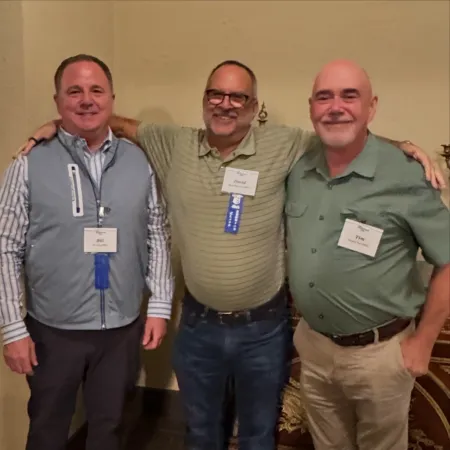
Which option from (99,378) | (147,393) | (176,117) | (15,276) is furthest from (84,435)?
(176,117)

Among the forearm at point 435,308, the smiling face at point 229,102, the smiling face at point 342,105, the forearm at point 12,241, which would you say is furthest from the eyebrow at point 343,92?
the forearm at point 12,241

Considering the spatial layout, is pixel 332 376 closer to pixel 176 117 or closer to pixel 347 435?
pixel 347 435

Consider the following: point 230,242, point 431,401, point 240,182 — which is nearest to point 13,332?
point 230,242

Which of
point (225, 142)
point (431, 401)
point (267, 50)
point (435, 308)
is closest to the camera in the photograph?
point (435, 308)

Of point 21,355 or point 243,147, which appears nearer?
point 21,355

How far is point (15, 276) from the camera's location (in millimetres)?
1911

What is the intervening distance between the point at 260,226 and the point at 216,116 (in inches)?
15.9

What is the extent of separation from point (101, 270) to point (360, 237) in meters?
0.84

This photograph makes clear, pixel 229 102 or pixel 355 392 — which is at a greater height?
pixel 229 102

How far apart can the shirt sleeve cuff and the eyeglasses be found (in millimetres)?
967

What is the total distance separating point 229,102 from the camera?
2.04m

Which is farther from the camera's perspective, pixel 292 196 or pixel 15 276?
pixel 292 196

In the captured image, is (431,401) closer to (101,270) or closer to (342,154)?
(342,154)

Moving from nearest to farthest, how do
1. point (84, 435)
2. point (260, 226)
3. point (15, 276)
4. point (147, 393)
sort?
point (15, 276) → point (260, 226) → point (84, 435) → point (147, 393)
